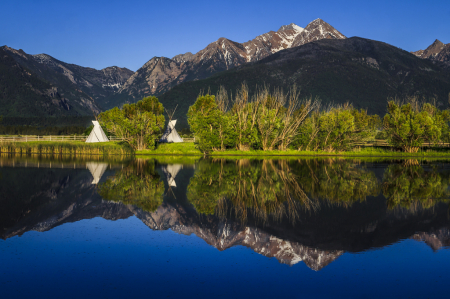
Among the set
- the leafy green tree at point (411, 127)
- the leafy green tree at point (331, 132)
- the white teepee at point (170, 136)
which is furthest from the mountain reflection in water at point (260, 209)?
the white teepee at point (170, 136)

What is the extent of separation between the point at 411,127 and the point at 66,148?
2471 inches

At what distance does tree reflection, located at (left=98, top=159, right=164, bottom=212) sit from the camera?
66.5 feet

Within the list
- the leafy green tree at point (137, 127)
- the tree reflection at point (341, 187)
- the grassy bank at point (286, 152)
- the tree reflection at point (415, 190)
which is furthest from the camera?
the leafy green tree at point (137, 127)

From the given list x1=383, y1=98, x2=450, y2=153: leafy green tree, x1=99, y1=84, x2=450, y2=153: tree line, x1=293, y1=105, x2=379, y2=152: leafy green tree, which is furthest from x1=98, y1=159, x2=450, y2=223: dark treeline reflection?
x1=383, y1=98, x2=450, y2=153: leafy green tree

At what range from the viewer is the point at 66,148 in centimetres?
6888

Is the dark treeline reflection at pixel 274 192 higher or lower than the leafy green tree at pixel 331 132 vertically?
lower

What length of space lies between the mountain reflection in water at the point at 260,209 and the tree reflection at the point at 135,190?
5cm

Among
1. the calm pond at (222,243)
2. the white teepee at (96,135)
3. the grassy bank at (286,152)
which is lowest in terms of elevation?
the calm pond at (222,243)

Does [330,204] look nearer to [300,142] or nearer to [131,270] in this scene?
Result: [131,270]

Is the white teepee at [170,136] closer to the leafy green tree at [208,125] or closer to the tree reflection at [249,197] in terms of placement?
the leafy green tree at [208,125]

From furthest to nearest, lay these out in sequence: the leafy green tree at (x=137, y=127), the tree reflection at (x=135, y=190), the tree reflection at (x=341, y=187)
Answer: the leafy green tree at (x=137, y=127), the tree reflection at (x=341, y=187), the tree reflection at (x=135, y=190)

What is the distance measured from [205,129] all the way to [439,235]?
5314cm

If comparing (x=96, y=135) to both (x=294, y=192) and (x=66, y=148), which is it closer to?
(x=66, y=148)

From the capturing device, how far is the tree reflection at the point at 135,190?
2027cm
